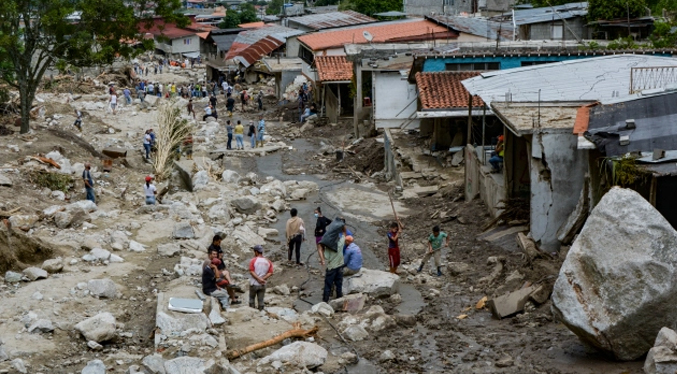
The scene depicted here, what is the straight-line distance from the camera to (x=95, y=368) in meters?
10.3

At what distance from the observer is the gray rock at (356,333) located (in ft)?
37.9

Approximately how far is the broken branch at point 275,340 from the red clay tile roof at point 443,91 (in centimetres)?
1077

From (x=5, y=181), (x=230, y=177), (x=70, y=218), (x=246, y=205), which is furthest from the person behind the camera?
(x=230, y=177)

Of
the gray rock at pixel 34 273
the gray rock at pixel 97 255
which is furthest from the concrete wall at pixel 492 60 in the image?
the gray rock at pixel 34 273

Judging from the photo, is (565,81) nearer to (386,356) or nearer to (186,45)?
(386,356)

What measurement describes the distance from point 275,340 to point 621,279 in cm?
426

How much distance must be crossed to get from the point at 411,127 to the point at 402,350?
15.7 meters

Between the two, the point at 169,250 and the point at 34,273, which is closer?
the point at 34,273

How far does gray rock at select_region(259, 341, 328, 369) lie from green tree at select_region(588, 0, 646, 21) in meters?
26.8

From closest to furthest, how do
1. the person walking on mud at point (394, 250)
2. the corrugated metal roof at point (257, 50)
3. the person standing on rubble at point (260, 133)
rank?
the person walking on mud at point (394, 250) → the person standing on rubble at point (260, 133) → the corrugated metal roof at point (257, 50)

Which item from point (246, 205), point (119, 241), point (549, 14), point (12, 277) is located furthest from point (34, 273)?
point (549, 14)

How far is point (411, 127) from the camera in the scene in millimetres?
26375

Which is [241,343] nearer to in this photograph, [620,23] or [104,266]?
[104,266]

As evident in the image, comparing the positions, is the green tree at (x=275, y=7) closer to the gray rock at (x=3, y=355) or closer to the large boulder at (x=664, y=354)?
the gray rock at (x=3, y=355)
